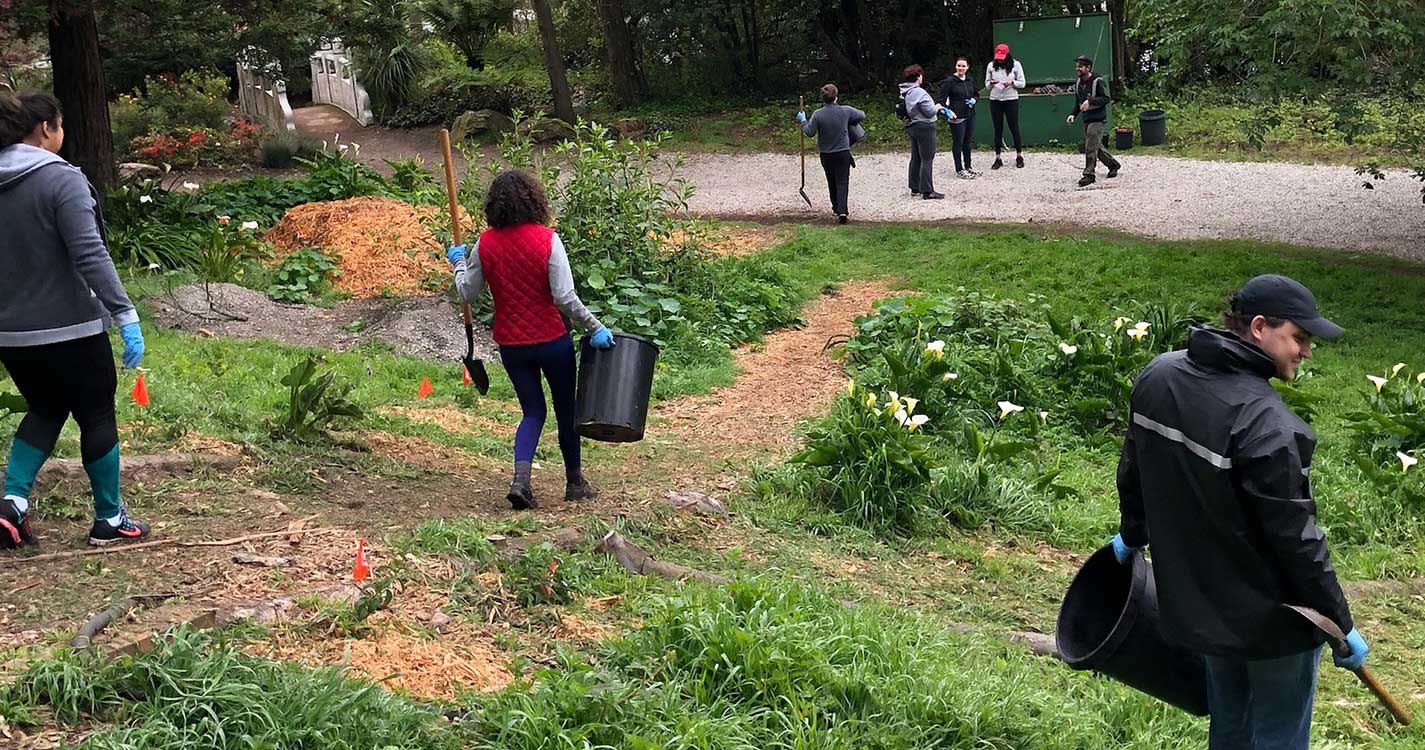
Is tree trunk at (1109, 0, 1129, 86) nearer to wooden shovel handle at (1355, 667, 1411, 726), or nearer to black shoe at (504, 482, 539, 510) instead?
black shoe at (504, 482, 539, 510)

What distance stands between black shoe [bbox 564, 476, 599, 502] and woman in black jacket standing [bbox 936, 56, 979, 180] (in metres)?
12.2

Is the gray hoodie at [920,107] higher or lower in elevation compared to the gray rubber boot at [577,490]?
higher

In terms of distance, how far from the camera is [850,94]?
25.9m

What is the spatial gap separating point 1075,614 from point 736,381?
5.69 m

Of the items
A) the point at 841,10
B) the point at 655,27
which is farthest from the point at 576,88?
the point at 841,10

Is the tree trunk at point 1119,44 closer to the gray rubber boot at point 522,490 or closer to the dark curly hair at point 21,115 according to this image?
the gray rubber boot at point 522,490

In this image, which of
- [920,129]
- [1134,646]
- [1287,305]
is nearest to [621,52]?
[920,129]

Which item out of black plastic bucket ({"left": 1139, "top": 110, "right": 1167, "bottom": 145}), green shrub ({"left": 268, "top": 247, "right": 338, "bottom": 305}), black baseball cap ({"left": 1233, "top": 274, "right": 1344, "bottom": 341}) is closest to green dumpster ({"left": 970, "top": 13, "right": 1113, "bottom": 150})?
Result: black plastic bucket ({"left": 1139, "top": 110, "right": 1167, "bottom": 145})

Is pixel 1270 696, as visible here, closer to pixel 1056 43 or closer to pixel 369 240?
pixel 369 240

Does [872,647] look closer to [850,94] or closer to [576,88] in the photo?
[850,94]

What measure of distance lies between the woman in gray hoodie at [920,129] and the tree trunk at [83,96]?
9.10m

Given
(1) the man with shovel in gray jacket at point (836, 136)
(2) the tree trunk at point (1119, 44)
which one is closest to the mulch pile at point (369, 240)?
(1) the man with shovel in gray jacket at point (836, 136)

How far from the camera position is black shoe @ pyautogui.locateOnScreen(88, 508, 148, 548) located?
5094 millimetres

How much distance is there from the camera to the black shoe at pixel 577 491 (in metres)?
6.54
